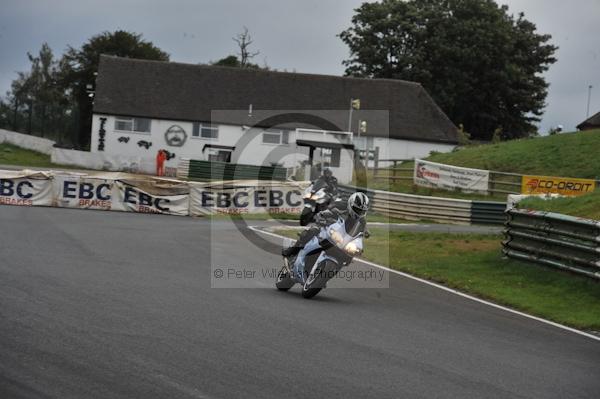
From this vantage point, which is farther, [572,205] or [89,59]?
[89,59]

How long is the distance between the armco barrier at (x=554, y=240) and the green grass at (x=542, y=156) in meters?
25.9

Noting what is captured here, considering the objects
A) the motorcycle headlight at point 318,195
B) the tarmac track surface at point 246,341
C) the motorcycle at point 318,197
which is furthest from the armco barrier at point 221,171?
the tarmac track surface at point 246,341

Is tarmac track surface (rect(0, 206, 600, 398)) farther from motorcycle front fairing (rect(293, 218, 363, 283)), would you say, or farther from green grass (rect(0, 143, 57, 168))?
green grass (rect(0, 143, 57, 168))

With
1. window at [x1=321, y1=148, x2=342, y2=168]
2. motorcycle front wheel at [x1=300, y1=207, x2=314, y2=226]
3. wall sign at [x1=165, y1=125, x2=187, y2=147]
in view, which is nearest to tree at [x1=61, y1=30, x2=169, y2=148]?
wall sign at [x1=165, y1=125, x2=187, y2=147]

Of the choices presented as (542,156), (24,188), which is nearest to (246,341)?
(24,188)

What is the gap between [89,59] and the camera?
79.4 metres

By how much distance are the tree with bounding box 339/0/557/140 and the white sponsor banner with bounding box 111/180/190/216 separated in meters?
51.2

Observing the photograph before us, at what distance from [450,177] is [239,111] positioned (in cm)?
2838

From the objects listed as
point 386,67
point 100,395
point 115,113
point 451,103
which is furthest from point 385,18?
point 100,395

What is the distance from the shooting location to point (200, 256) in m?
17.8

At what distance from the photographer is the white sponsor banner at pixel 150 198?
29.7 m

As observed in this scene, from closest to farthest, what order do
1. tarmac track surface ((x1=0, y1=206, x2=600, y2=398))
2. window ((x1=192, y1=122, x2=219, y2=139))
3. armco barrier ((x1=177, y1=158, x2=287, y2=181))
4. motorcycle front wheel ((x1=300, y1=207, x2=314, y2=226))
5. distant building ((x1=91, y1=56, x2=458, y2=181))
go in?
1. tarmac track surface ((x1=0, y1=206, x2=600, y2=398))
2. motorcycle front wheel ((x1=300, y1=207, x2=314, y2=226))
3. armco barrier ((x1=177, y1=158, x2=287, y2=181))
4. distant building ((x1=91, y1=56, x2=458, y2=181))
5. window ((x1=192, y1=122, x2=219, y2=139))

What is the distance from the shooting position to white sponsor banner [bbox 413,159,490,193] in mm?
40781

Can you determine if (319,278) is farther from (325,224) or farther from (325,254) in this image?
(325,224)
